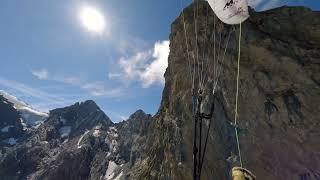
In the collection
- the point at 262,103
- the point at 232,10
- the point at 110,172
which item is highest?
the point at 110,172

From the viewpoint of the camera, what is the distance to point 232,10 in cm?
1438

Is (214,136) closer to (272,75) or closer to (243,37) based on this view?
(272,75)

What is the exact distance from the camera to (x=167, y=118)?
161 ft

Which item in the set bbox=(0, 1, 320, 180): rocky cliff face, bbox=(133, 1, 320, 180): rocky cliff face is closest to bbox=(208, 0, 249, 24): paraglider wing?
bbox=(133, 1, 320, 180): rocky cliff face

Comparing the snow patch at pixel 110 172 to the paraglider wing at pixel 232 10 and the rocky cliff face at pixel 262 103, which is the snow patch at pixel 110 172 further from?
the paraglider wing at pixel 232 10

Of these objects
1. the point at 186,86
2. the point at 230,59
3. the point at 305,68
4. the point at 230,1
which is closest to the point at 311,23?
the point at 305,68

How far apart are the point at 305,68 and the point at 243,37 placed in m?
7.54

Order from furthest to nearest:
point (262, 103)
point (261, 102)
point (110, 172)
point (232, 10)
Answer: point (110, 172) → point (261, 102) → point (262, 103) → point (232, 10)

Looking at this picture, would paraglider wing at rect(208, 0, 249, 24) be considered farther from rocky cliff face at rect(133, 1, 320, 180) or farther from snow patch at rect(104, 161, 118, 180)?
snow patch at rect(104, 161, 118, 180)

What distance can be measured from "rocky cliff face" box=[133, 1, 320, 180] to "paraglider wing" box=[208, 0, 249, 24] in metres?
19.7

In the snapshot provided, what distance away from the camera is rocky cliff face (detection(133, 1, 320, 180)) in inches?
1447

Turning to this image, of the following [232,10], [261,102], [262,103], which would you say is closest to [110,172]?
[261,102]

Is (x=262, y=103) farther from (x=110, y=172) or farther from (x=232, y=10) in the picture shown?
(x=110, y=172)

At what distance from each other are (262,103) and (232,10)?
2676 cm
